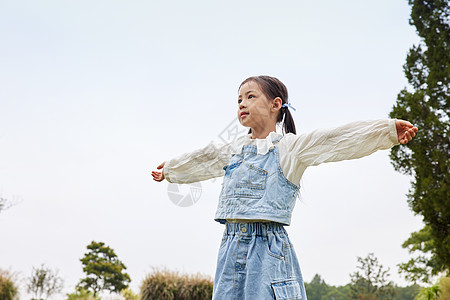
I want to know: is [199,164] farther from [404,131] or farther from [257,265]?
[404,131]

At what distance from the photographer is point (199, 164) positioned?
7.82ft

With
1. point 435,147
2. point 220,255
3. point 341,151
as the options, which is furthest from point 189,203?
point 435,147

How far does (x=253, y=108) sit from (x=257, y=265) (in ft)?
2.45

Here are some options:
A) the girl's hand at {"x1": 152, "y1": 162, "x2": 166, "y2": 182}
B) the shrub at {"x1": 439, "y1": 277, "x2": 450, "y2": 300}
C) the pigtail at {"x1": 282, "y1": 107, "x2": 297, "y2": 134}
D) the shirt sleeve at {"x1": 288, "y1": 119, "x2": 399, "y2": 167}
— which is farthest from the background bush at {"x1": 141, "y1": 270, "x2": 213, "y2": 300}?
the shirt sleeve at {"x1": 288, "y1": 119, "x2": 399, "y2": 167}

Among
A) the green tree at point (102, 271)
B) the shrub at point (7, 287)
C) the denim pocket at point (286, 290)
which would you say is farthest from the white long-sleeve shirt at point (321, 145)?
the green tree at point (102, 271)

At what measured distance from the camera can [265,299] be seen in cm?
181

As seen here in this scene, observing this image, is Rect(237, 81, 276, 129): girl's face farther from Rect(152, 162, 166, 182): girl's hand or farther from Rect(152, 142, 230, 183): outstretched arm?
Rect(152, 162, 166, 182): girl's hand

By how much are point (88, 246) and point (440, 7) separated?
453 inches

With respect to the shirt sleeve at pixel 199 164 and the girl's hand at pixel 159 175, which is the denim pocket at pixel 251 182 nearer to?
the shirt sleeve at pixel 199 164

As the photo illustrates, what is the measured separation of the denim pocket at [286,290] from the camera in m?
1.81

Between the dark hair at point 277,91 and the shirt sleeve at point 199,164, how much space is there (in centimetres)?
32

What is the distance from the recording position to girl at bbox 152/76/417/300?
6.09ft

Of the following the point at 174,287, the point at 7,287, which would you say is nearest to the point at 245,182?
the point at 174,287

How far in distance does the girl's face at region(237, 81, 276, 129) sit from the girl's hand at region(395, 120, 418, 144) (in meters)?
0.63
